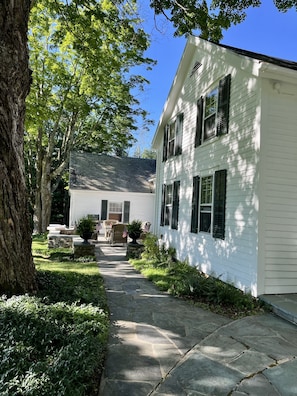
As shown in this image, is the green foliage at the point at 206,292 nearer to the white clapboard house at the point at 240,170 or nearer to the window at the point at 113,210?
the white clapboard house at the point at 240,170

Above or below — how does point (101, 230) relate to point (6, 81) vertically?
below

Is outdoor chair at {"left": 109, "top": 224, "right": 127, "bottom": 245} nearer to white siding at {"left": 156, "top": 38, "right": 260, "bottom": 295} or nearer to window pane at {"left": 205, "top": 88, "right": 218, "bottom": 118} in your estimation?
white siding at {"left": 156, "top": 38, "right": 260, "bottom": 295}

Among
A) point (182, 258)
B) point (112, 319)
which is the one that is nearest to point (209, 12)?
point (182, 258)

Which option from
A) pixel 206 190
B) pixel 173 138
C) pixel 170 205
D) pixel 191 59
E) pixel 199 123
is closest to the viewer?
pixel 206 190

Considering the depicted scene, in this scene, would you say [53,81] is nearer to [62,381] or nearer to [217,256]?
[217,256]

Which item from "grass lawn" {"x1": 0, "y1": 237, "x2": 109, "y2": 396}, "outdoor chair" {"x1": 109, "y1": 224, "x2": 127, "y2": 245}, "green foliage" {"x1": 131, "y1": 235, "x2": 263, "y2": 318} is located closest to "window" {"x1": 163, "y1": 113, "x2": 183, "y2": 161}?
"outdoor chair" {"x1": 109, "y1": 224, "x2": 127, "y2": 245}

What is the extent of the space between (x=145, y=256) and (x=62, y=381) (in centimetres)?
771

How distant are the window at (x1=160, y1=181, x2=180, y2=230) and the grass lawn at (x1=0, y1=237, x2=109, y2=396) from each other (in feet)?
21.3

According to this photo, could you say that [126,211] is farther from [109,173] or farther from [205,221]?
[205,221]

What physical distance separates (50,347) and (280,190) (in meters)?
4.76

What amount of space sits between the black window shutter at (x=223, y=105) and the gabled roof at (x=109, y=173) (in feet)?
42.0

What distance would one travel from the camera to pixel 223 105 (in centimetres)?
730

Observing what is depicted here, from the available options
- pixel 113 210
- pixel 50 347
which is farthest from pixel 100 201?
pixel 50 347

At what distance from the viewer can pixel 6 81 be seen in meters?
4.16
